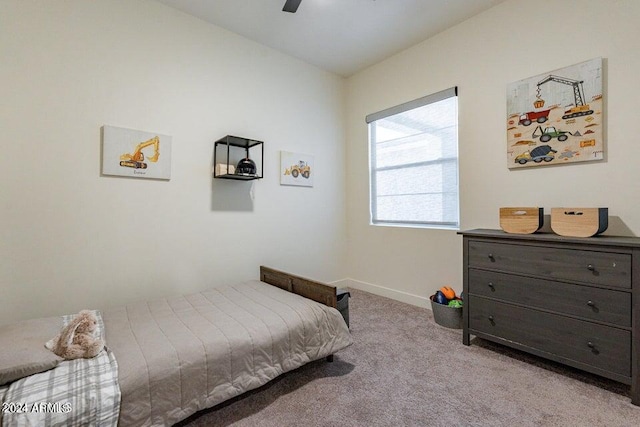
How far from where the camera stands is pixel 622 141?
1979 millimetres

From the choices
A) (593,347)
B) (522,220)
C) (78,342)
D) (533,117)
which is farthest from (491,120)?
(78,342)

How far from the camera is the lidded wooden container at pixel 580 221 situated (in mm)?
1780

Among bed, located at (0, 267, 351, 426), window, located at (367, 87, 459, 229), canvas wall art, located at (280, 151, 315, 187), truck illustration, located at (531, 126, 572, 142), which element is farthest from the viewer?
canvas wall art, located at (280, 151, 315, 187)

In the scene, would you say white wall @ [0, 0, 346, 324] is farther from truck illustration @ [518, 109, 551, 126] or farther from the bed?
truck illustration @ [518, 109, 551, 126]

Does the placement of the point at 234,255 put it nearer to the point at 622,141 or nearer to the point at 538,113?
the point at 538,113

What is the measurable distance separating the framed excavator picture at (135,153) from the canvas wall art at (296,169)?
1.20 metres

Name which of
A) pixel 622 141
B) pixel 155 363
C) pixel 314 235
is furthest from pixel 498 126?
pixel 155 363

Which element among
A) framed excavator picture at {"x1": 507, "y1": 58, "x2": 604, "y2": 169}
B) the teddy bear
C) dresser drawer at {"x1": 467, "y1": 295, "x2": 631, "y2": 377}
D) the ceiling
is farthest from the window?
the teddy bear

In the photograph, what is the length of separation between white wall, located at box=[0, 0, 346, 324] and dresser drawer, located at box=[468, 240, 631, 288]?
1971 mm

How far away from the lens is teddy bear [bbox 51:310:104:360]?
51.8 inches

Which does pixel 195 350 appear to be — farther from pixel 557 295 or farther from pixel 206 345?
pixel 557 295

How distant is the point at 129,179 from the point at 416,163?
9.12 ft

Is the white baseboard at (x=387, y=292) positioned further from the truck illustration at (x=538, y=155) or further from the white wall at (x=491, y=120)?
the truck illustration at (x=538, y=155)

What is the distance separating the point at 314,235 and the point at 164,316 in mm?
2015
